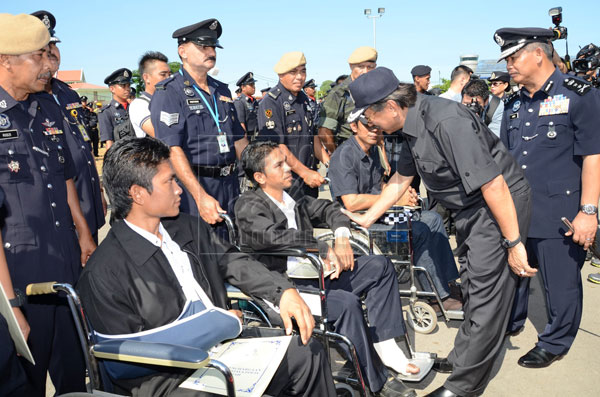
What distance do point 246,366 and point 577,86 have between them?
2650mm

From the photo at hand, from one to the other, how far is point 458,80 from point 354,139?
14.1ft

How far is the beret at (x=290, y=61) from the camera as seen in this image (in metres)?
5.25

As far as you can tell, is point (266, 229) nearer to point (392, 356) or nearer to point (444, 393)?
point (392, 356)

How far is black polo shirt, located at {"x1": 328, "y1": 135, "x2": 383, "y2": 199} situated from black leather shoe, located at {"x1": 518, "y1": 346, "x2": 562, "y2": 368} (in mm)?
1649

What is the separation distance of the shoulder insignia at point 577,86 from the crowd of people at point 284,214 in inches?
0.5

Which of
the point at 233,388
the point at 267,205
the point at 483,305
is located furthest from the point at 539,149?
the point at 233,388

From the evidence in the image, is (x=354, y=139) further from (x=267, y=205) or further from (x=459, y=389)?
(x=459, y=389)

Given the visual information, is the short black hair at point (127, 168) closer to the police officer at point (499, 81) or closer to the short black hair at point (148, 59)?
the short black hair at point (148, 59)

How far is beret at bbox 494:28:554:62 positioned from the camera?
2.96 meters

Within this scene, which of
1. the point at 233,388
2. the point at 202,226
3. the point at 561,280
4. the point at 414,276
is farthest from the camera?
the point at 414,276

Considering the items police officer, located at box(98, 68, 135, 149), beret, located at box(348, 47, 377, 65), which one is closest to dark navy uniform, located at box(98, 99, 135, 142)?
police officer, located at box(98, 68, 135, 149)

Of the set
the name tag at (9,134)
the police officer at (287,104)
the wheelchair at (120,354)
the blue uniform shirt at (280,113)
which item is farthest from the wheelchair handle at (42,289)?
the blue uniform shirt at (280,113)

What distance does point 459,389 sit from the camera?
2664mm

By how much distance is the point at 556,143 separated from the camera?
10.1ft
